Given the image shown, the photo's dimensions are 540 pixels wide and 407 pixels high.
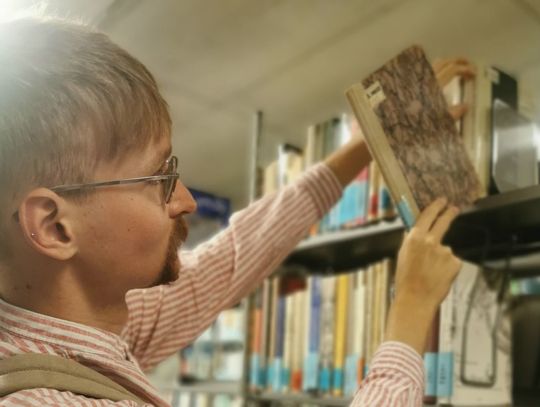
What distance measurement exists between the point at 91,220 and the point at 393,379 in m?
0.44

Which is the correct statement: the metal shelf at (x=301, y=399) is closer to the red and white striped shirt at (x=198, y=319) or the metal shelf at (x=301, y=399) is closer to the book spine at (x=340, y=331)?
the book spine at (x=340, y=331)

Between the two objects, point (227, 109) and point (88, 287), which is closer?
point (88, 287)

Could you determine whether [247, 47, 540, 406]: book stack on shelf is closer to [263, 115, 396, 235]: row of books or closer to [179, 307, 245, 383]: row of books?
[263, 115, 396, 235]: row of books

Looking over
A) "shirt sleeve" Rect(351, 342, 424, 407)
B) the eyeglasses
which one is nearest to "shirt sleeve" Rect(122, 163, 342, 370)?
the eyeglasses

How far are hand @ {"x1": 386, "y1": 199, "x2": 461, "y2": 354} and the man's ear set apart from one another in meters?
0.45

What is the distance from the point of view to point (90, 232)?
0.75m

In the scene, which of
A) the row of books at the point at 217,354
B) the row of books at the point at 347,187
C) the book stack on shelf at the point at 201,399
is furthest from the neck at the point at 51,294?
the row of books at the point at 217,354

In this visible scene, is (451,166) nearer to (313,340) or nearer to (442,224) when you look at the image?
(442,224)

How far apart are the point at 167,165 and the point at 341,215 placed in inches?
31.3

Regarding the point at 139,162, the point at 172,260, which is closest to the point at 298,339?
the point at 172,260

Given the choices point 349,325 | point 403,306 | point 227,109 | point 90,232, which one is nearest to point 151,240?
point 90,232

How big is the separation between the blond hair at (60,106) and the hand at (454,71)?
0.64m

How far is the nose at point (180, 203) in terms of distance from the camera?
2.73 feet

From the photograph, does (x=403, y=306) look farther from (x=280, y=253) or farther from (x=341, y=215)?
(x=341, y=215)
